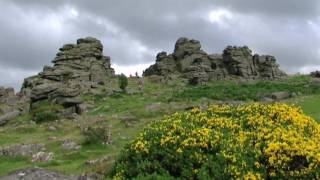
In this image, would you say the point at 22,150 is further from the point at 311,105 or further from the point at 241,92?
the point at 241,92

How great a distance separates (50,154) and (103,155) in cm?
279

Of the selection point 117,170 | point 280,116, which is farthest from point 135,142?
point 280,116

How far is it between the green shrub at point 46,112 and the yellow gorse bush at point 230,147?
27.3 metres

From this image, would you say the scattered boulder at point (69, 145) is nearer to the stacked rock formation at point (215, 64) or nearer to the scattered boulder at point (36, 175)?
the scattered boulder at point (36, 175)

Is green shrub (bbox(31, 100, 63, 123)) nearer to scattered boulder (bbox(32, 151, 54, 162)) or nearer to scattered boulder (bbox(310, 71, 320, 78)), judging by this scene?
scattered boulder (bbox(32, 151, 54, 162))

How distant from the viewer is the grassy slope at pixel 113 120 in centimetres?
2811

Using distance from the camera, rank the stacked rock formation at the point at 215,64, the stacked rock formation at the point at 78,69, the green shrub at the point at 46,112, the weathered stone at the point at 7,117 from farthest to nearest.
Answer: the stacked rock formation at the point at 215,64 < the stacked rock formation at the point at 78,69 < the weathered stone at the point at 7,117 < the green shrub at the point at 46,112

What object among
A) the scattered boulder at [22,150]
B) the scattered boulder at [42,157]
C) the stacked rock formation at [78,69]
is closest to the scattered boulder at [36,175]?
the scattered boulder at [42,157]

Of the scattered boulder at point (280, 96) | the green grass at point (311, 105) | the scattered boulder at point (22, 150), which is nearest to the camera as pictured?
the scattered boulder at point (22, 150)

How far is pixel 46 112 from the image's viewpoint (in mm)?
43844

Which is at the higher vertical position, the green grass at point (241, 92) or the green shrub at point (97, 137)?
the green grass at point (241, 92)

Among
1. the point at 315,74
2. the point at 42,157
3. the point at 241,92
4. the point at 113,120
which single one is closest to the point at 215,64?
the point at 315,74

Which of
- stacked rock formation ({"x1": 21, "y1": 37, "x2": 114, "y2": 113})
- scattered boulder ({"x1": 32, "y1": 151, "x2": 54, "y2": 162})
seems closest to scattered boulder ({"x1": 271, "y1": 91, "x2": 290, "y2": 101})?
stacked rock formation ({"x1": 21, "y1": 37, "x2": 114, "y2": 113})

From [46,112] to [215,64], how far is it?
38556mm
